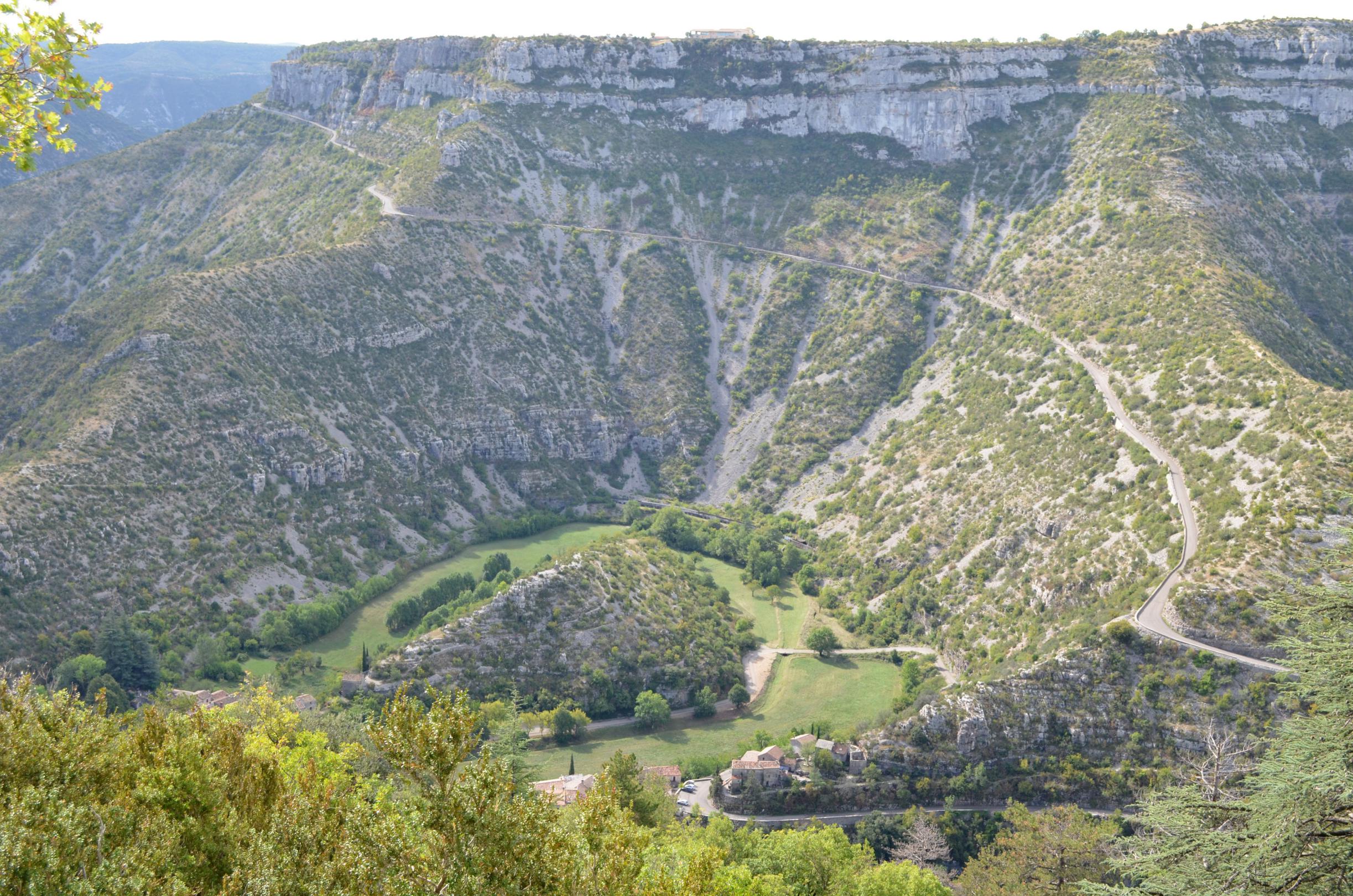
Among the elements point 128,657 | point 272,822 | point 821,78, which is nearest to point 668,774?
point 128,657

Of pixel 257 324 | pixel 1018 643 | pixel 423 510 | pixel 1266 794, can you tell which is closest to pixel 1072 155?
pixel 1018 643

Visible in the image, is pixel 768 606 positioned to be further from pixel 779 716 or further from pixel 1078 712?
pixel 1078 712

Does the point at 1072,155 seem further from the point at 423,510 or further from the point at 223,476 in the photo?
the point at 223,476

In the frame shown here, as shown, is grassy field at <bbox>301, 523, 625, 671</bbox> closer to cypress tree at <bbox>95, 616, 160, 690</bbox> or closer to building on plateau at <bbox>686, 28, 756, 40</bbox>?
cypress tree at <bbox>95, 616, 160, 690</bbox>

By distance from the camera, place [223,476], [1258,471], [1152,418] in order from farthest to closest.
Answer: [223,476] → [1152,418] → [1258,471]

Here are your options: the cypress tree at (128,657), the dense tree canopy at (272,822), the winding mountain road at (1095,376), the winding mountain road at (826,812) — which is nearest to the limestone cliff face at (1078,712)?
the winding mountain road at (1095,376)

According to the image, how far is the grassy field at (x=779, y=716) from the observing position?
221 feet

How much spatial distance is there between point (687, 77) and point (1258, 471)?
108339 millimetres

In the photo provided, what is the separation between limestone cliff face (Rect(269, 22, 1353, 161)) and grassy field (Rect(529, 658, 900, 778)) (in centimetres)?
8292

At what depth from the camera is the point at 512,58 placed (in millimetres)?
144125

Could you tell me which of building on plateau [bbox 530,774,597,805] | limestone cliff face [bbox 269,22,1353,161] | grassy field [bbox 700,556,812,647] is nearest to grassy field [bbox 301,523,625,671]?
grassy field [bbox 700,556,812,647]

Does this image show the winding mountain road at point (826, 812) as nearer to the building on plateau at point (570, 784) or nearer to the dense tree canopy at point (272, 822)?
the building on plateau at point (570, 784)

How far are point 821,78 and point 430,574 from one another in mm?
95749

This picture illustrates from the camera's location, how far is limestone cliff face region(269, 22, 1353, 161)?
127 m
